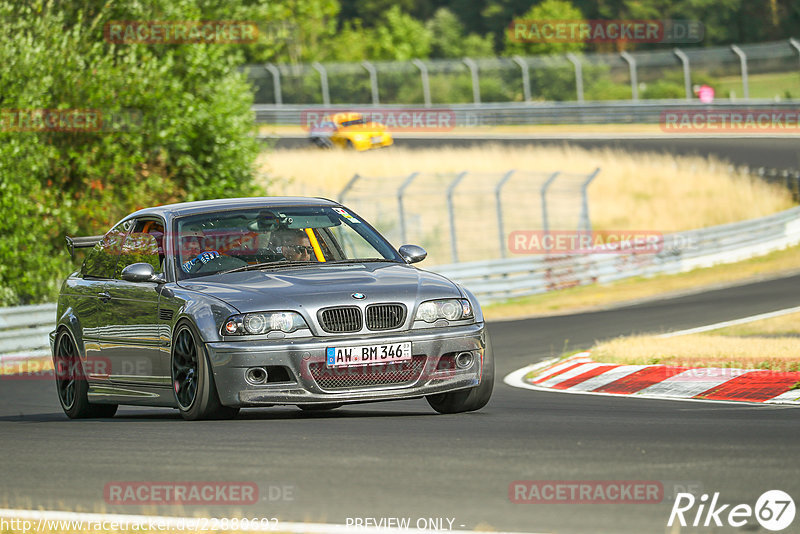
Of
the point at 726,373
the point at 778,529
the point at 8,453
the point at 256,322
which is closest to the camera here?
the point at 778,529

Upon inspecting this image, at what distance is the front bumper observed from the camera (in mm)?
8125

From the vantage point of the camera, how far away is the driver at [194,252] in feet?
30.0

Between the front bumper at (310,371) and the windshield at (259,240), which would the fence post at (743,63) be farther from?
the front bumper at (310,371)

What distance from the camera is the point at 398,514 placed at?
215 inches

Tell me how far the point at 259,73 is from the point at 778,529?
5273 cm

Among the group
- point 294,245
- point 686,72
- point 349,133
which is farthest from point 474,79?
point 294,245

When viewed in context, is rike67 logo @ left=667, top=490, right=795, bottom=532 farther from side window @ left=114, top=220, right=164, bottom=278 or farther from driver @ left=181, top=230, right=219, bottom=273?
side window @ left=114, top=220, right=164, bottom=278

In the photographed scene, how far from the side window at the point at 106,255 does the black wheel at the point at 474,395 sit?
276 centimetres

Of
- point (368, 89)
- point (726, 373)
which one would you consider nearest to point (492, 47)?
point (368, 89)

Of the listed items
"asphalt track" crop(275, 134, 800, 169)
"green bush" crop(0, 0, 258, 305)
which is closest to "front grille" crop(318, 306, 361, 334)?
"green bush" crop(0, 0, 258, 305)

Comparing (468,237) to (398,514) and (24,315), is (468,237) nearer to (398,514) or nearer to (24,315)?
(24,315)

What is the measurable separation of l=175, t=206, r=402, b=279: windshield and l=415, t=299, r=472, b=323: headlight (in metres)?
0.88

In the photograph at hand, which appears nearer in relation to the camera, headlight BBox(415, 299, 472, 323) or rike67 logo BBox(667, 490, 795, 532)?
rike67 logo BBox(667, 490, 795, 532)
